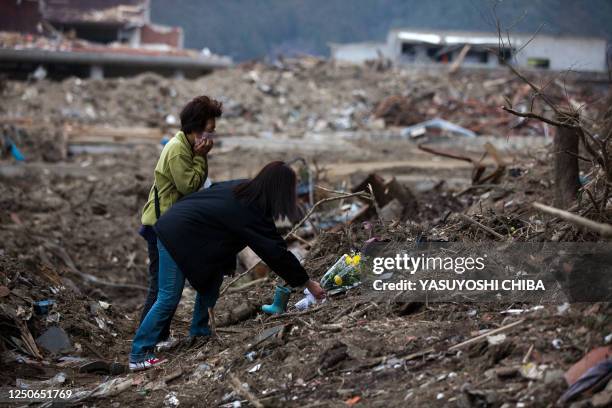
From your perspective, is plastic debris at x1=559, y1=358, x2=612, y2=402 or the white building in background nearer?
plastic debris at x1=559, y1=358, x2=612, y2=402

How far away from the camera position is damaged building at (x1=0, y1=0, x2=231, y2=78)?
2872cm

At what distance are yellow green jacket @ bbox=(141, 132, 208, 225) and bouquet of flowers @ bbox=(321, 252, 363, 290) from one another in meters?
1.22

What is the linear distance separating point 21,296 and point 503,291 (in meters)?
3.91

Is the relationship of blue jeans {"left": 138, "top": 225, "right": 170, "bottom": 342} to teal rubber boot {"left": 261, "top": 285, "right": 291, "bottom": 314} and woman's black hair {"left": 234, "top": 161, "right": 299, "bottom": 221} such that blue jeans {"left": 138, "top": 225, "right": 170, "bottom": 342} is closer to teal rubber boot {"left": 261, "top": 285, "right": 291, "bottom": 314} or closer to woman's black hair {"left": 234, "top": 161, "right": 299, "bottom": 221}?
teal rubber boot {"left": 261, "top": 285, "right": 291, "bottom": 314}

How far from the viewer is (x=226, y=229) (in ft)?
18.5

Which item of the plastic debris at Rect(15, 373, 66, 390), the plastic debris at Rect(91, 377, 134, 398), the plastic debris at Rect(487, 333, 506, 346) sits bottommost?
the plastic debris at Rect(15, 373, 66, 390)

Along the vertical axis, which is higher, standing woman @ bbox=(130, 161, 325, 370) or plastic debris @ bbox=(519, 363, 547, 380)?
standing woman @ bbox=(130, 161, 325, 370)

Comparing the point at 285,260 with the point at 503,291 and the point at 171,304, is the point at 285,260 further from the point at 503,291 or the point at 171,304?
the point at 503,291

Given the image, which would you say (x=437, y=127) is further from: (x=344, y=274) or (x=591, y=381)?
(x=591, y=381)

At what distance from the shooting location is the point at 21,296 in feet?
22.7

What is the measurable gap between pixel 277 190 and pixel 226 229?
460 mm

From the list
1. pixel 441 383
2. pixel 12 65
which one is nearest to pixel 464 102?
pixel 12 65

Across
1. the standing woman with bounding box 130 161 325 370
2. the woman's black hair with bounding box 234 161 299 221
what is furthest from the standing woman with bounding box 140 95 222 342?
the woman's black hair with bounding box 234 161 299 221

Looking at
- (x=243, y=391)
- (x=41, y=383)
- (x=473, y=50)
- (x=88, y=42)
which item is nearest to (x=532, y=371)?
(x=243, y=391)
